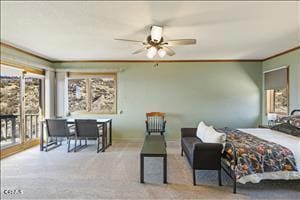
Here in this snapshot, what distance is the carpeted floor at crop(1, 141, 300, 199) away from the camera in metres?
2.79

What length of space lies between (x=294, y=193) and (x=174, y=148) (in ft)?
9.42

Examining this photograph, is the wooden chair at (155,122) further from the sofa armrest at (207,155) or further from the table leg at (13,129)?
the table leg at (13,129)

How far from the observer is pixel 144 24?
321 centimetres

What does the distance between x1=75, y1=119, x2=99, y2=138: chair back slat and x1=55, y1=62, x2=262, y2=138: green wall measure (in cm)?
143

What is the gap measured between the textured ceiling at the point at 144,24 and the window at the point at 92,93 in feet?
4.99

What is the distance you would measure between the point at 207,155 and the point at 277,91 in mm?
3891

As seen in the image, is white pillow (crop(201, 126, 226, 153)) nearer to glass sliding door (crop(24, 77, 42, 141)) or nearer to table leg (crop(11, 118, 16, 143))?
table leg (crop(11, 118, 16, 143))

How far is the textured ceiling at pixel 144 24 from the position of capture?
2.65 m

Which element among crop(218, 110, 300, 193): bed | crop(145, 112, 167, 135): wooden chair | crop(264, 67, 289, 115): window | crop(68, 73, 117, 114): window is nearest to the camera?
crop(218, 110, 300, 193): bed

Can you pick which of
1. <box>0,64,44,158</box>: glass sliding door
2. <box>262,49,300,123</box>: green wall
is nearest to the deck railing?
<box>0,64,44,158</box>: glass sliding door

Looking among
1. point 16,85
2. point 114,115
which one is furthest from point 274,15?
point 16,85

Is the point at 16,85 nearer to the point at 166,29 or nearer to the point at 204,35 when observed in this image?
the point at 166,29

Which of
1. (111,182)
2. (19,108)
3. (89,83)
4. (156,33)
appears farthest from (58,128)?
(156,33)

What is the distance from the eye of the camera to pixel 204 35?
3814mm
